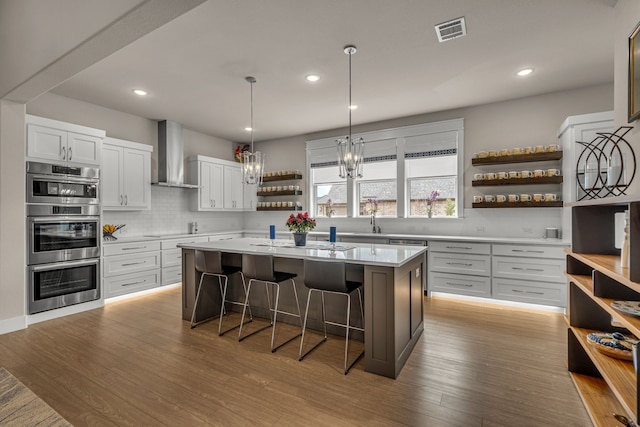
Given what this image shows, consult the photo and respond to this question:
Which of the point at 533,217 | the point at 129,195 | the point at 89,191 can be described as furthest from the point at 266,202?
the point at 533,217

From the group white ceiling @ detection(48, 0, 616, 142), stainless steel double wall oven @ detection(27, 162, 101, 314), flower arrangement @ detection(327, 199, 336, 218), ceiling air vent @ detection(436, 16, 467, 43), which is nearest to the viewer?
white ceiling @ detection(48, 0, 616, 142)

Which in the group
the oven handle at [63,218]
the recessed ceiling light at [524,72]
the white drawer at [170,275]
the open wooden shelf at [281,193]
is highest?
the recessed ceiling light at [524,72]

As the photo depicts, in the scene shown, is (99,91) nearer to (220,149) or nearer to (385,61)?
(220,149)

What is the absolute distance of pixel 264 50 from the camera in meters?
3.25

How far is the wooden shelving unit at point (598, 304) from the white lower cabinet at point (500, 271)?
1.79 metres

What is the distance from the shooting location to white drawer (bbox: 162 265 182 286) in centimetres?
530

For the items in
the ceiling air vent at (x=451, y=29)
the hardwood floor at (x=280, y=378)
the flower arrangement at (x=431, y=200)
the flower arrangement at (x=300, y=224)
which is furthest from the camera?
the flower arrangement at (x=431, y=200)

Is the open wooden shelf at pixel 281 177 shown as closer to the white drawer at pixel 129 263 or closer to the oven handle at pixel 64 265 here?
the white drawer at pixel 129 263

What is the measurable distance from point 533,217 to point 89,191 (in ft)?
20.4

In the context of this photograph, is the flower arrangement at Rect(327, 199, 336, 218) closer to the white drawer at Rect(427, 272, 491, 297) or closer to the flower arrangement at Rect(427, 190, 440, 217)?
the flower arrangement at Rect(427, 190, 440, 217)

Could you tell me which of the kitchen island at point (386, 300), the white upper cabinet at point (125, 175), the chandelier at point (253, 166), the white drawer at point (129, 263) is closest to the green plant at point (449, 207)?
the kitchen island at point (386, 300)

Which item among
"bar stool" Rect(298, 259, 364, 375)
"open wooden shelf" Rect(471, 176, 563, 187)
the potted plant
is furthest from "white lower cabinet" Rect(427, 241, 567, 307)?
"bar stool" Rect(298, 259, 364, 375)

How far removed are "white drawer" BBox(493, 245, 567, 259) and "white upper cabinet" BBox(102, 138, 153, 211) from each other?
5458 millimetres

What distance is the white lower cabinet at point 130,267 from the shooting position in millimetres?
4570
